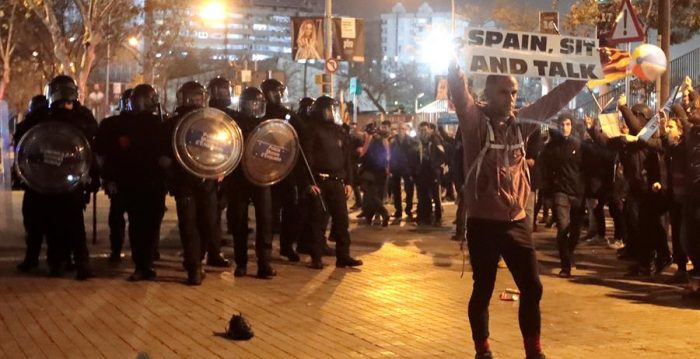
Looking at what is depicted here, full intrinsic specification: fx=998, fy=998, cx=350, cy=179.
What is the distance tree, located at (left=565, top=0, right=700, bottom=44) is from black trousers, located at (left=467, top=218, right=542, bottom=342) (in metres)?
15.7

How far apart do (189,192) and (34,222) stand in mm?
1960

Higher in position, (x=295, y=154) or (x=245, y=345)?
(x=295, y=154)

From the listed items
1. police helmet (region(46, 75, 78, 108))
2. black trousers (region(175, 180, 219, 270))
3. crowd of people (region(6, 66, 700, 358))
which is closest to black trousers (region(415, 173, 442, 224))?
crowd of people (region(6, 66, 700, 358))

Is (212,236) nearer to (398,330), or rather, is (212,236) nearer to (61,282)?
(61,282)

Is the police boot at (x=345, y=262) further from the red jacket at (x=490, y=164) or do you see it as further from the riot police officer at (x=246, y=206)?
the red jacket at (x=490, y=164)

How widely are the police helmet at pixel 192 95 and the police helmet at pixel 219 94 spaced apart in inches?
25.0

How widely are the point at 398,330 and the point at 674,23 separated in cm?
1774

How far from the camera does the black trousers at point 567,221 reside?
37.4 feet

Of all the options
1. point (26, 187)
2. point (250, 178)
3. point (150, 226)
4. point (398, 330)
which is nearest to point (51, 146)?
point (26, 187)

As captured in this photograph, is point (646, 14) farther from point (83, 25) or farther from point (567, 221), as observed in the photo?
point (83, 25)

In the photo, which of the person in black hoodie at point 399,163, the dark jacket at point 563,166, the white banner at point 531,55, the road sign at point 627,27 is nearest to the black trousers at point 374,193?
the person in black hoodie at point 399,163

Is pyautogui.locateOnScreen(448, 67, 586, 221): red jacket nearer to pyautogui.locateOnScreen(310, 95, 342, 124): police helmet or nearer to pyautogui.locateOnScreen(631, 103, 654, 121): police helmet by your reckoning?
pyautogui.locateOnScreen(310, 95, 342, 124): police helmet

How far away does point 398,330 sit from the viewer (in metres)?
8.31

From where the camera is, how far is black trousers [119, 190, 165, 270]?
1059cm
